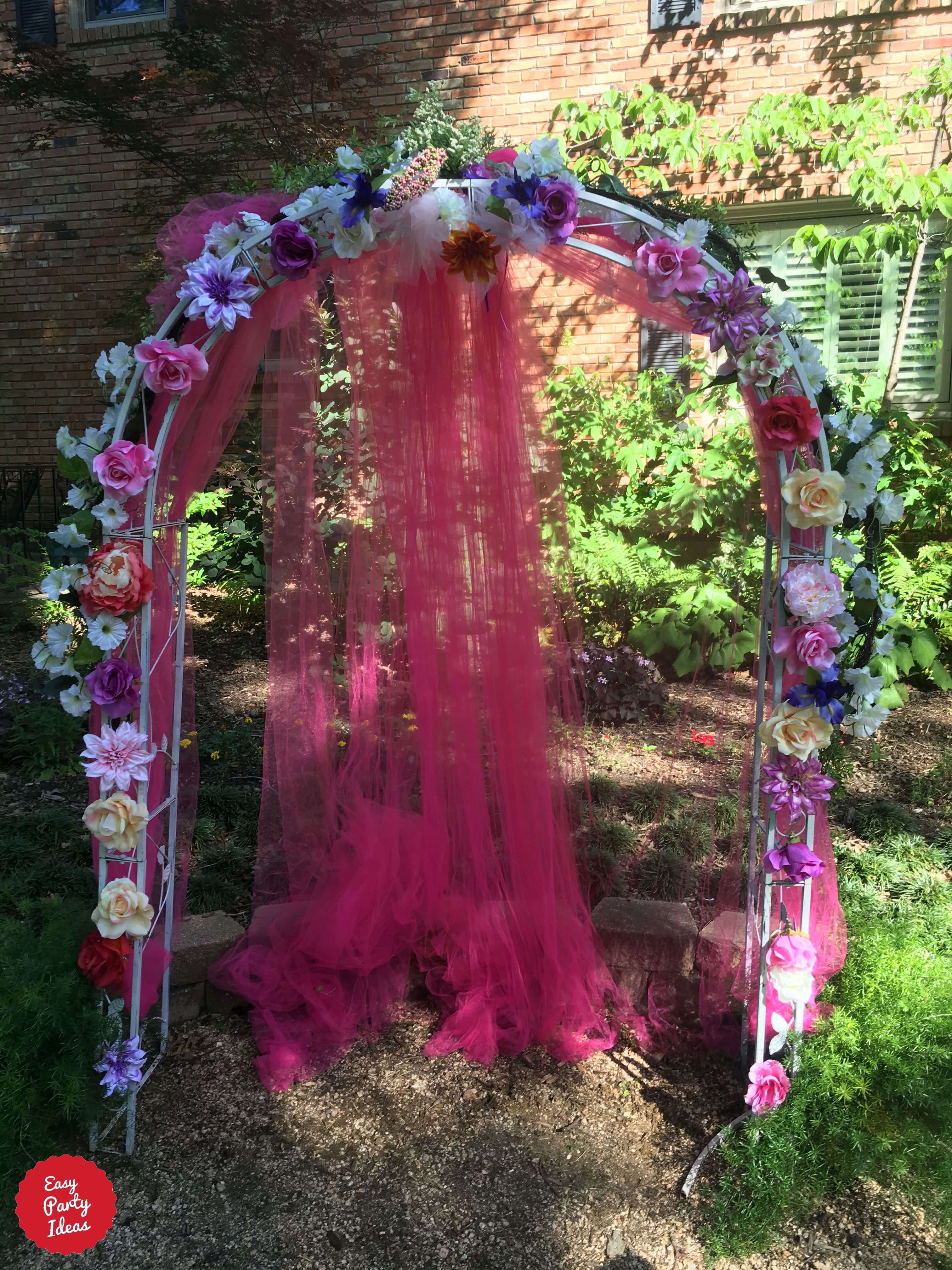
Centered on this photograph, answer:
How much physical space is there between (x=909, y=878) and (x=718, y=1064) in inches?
46.9

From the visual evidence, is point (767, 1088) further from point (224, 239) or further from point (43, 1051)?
point (224, 239)

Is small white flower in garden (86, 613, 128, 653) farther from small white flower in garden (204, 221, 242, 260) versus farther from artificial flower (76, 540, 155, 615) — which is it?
small white flower in garden (204, 221, 242, 260)

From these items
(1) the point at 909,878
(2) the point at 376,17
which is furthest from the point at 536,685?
(2) the point at 376,17

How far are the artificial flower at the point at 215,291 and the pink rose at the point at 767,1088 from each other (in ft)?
6.70

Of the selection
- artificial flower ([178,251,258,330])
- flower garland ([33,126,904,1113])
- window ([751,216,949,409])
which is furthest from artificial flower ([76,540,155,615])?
window ([751,216,949,409])

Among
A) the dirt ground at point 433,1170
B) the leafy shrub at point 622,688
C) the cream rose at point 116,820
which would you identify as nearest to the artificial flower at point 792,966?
the dirt ground at point 433,1170

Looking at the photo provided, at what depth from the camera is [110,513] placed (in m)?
2.20

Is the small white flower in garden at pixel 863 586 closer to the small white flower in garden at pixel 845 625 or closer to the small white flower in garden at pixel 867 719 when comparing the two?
the small white flower in garden at pixel 845 625

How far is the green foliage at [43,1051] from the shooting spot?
1.98m

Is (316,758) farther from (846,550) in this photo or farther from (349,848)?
(846,550)

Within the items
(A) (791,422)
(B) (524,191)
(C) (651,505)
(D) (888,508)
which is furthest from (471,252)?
(C) (651,505)

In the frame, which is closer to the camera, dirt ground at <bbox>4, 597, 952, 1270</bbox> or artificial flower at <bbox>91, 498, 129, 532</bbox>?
dirt ground at <bbox>4, 597, 952, 1270</bbox>

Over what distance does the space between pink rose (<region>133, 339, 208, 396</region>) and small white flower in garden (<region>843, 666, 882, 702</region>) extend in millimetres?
1596

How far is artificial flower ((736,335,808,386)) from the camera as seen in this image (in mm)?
2092
